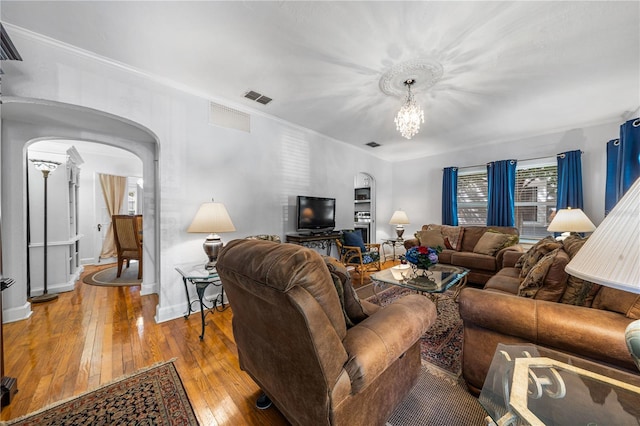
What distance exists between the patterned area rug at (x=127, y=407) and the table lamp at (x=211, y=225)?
102cm

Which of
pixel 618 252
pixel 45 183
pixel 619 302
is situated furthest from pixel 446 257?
pixel 45 183

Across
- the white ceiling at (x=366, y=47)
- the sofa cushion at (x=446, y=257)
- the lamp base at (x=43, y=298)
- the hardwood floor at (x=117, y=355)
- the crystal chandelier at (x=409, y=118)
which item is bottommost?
the hardwood floor at (x=117, y=355)

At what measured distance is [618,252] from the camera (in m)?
0.66

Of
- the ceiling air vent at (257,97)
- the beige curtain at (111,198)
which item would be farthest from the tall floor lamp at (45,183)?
the ceiling air vent at (257,97)

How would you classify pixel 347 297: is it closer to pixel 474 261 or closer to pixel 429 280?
pixel 429 280

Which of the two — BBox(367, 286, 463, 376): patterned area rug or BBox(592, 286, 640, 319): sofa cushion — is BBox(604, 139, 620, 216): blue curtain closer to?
BBox(367, 286, 463, 376): patterned area rug

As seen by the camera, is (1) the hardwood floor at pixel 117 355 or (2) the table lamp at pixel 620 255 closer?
(2) the table lamp at pixel 620 255

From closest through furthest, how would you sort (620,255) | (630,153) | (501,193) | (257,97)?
(620,255), (630,153), (257,97), (501,193)

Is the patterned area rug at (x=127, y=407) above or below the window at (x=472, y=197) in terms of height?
below

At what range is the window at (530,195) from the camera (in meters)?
4.32

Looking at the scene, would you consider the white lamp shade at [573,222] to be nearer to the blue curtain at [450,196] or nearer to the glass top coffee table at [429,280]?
the glass top coffee table at [429,280]

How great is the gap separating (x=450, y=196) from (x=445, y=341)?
387 cm

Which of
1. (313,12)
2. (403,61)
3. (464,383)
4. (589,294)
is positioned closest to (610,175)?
(589,294)

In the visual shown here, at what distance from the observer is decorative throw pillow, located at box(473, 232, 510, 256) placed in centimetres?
Answer: 387
